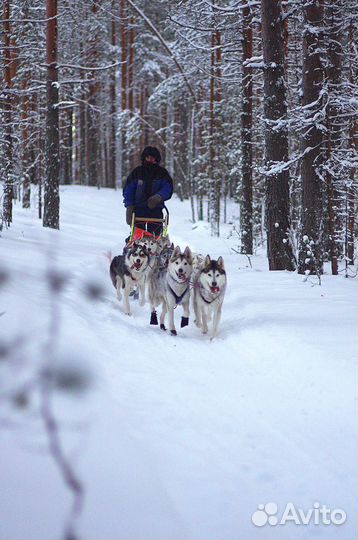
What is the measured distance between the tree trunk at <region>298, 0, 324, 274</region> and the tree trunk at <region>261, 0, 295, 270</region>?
42 centimetres

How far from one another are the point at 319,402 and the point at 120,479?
2.07m

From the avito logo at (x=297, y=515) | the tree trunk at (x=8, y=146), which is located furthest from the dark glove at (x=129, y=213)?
the avito logo at (x=297, y=515)

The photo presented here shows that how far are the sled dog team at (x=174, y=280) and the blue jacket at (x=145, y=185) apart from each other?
1.04 meters

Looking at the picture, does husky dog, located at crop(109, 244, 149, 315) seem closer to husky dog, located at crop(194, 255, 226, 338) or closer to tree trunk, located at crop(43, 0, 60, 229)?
husky dog, located at crop(194, 255, 226, 338)

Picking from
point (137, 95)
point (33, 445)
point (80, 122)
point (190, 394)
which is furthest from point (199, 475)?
point (80, 122)

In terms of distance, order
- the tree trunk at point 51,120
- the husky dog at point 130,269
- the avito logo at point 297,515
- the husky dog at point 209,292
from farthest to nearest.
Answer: the tree trunk at point 51,120
the husky dog at point 130,269
the husky dog at point 209,292
the avito logo at point 297,515

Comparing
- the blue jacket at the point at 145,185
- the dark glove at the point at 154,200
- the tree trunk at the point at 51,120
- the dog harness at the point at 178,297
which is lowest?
the dog harness at the point at 178,297

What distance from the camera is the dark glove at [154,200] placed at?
29.2 ft

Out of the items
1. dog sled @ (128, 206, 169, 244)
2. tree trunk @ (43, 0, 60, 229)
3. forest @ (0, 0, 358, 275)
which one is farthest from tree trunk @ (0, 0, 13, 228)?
dog sled @ (128, 206, 169, 244)

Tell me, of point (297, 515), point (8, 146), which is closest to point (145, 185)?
point (297, 515)

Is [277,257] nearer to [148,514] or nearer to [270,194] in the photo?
[270,194]

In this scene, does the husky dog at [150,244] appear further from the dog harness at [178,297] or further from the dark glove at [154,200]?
the dog harness at [178,297]

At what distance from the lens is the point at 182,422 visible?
372 centimetres

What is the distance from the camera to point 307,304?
683 cm
